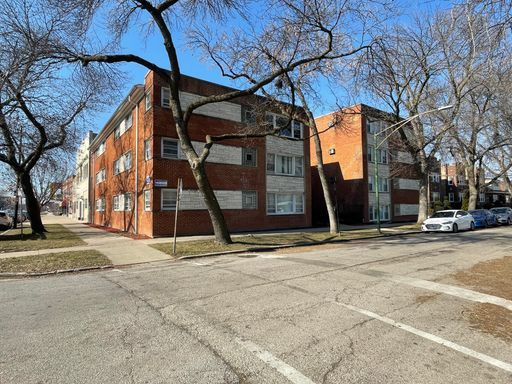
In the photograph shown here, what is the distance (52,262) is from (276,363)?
9454 millimetres

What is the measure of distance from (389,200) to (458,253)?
22637mm

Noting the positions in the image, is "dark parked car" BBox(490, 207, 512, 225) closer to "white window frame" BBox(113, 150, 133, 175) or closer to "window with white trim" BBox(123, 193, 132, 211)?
"window with white trim" BBox(123, 193, 132, 211)

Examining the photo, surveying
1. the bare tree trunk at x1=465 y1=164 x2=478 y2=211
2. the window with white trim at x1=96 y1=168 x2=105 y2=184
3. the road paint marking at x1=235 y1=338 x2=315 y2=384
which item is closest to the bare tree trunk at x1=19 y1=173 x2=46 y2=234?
the window with white trim at x1=96 y1=168 x2=105 y2=184

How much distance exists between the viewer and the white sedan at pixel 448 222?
22.0m

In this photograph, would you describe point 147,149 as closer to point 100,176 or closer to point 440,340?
point 100,176

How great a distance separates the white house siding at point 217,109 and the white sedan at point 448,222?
1402 centimetres

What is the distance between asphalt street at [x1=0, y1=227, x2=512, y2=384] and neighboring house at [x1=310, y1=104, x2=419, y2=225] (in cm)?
2251

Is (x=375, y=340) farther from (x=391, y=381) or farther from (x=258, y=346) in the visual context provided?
(x=258, y=346)

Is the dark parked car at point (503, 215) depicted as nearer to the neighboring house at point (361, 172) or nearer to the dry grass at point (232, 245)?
the neighboring house at point (361, 172)

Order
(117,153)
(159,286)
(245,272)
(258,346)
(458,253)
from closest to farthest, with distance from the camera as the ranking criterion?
(258,346)
(159,286)
(245,272)
(458,253)
(117,153)

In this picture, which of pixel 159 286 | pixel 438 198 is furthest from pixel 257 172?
pixel 438 198

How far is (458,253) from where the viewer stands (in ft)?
40.0

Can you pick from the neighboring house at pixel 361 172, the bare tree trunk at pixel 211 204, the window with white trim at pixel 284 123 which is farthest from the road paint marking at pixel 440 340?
the neighboring house at pixel 361 172

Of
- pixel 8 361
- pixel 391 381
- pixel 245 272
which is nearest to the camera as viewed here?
pixel 391 381
